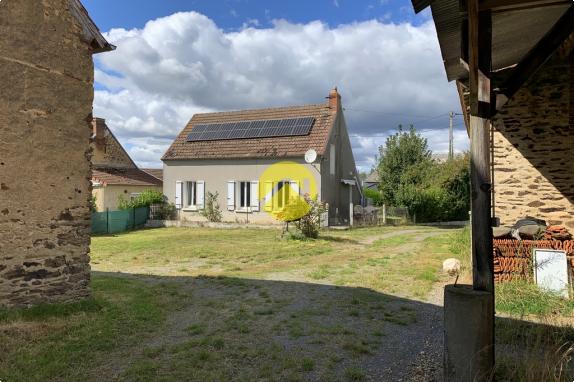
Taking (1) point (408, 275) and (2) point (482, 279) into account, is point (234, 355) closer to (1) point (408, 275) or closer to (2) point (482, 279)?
(2) point (482, 279)

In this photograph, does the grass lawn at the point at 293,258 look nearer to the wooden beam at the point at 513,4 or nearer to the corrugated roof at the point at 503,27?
the corrugated roof at the point at 503,27

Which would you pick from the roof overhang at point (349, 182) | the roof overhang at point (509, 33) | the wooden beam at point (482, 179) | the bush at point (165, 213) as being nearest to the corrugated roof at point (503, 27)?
the roof overhang at point (509, 33)

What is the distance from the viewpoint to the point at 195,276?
9727 millimetres

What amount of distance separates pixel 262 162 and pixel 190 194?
4.99 m

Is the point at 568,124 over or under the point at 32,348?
over

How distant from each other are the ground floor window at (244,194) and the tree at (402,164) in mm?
9763

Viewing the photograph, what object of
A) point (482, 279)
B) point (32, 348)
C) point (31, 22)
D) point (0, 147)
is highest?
point (31, 22)

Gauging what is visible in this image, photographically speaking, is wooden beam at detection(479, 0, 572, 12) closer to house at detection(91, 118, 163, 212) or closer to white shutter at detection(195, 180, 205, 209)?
white shutter at detection(195, 180, 205, 209)

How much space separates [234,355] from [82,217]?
404cm

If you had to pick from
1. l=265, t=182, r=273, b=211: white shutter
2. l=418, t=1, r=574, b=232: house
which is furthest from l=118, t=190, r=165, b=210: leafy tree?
l=418, t=1, r=574, b=232: house

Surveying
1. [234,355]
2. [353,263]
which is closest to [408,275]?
[353,263]

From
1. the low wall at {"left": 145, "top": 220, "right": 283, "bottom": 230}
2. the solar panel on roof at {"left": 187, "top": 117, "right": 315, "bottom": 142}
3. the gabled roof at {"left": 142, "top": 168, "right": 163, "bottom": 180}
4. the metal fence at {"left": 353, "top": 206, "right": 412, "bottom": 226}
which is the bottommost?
the low wall at {"left": 145, "top": 220, "right": 283, "bottom": 230}

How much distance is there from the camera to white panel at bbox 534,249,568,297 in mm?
6496

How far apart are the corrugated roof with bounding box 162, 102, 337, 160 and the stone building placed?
14.1 meters
